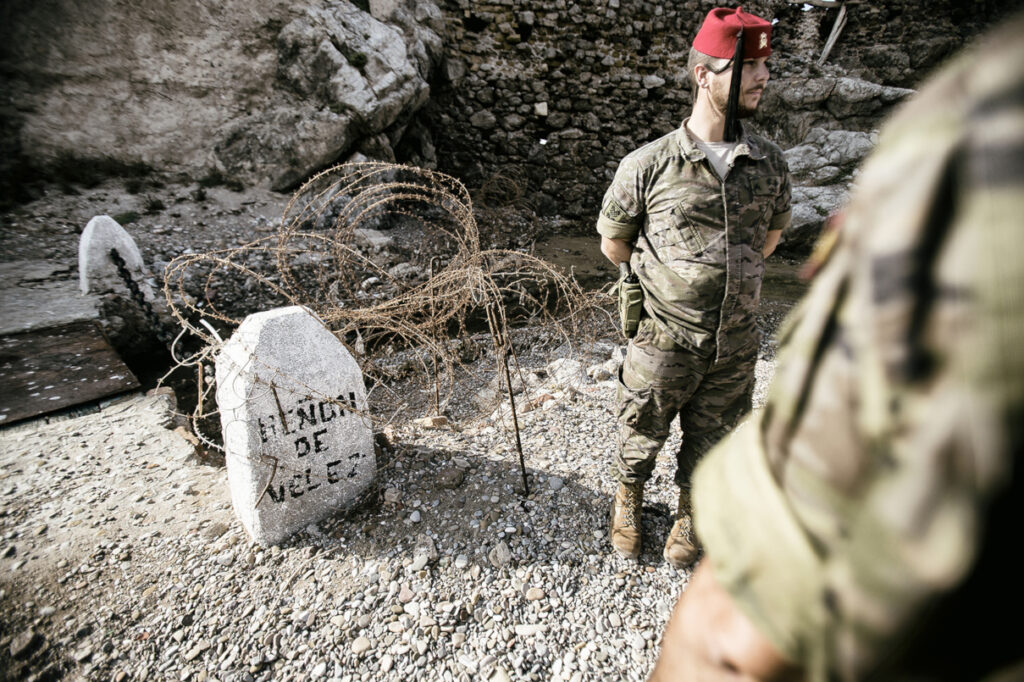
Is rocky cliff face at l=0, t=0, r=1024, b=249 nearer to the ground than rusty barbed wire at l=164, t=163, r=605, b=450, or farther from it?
farther from it

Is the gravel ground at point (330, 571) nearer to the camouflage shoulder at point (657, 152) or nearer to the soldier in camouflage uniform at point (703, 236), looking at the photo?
the soldier in camouflage uniform at point (703, 236)

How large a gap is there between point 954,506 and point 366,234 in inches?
254

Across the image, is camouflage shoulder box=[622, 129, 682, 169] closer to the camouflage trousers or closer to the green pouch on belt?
the green pouch on belt

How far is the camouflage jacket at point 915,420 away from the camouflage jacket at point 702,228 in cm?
127

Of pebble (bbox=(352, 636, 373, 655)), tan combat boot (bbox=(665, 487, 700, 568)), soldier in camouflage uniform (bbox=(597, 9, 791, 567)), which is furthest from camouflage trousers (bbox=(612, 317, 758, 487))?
pebble (bbox=(352, 636, 373, 655))

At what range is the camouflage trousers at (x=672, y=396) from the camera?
A: 174 cm

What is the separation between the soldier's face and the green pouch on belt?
2.21 ft

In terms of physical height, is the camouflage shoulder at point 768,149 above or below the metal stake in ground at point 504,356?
above

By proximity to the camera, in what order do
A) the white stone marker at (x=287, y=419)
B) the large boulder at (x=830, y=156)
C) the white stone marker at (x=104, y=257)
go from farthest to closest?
the large boulder at (x=830, y=156) → the white stone marker at (x=104, y=257) → the white stone marker at (x=287, y=419)

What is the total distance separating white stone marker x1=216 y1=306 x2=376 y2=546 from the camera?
194 cm

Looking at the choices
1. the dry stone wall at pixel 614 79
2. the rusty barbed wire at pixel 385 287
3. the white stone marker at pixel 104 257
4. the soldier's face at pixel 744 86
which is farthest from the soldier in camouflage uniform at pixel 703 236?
the dry stone wall at pixel 614 79

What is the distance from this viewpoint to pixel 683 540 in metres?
2.03

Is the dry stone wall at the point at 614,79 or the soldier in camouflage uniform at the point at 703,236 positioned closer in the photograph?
the soldier in camouflage uniform at the point at 703,236

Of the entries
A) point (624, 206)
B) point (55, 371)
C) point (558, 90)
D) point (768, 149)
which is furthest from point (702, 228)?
point (558, 90)
